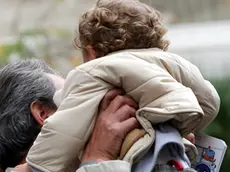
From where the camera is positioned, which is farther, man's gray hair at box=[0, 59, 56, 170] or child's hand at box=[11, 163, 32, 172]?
man's gray hair at box=[0, 59, 56, 170]

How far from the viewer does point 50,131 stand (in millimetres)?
1806

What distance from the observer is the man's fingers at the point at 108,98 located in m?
1.84

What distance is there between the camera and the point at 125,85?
1815 mm

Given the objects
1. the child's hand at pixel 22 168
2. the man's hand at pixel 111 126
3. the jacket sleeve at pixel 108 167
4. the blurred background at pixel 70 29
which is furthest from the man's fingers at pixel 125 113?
the blurred background at pixel 70 29

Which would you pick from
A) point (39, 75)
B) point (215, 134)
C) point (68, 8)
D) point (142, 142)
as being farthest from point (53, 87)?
point (68, 8)

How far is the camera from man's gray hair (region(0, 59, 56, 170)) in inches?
91.1

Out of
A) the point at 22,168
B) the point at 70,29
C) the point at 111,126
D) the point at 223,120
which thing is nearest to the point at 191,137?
the point at 111,126

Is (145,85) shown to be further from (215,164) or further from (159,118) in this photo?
(215,164)

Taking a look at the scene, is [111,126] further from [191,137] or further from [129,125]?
[191,137]

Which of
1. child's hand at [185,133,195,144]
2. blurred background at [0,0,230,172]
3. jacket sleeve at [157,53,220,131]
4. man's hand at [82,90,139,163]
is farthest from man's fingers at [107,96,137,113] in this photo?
blurred background at [0,0,230,172]

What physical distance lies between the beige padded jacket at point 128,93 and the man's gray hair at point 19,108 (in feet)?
1.52

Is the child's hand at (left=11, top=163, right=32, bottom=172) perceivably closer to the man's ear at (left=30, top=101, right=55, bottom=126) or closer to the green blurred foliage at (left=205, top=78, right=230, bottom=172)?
the man's ear at (left=30, top=101, right=55, bottom=126)

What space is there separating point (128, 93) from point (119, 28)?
18cm

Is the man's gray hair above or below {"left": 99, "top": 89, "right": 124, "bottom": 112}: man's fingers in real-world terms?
below
